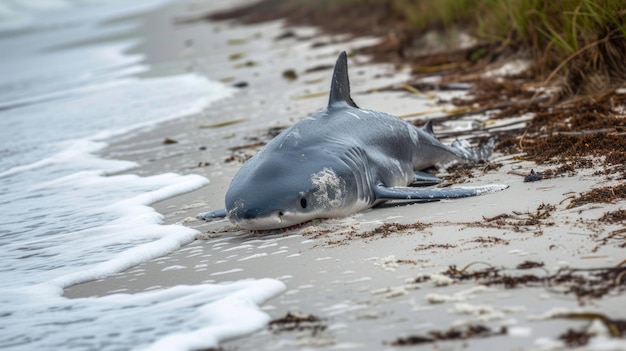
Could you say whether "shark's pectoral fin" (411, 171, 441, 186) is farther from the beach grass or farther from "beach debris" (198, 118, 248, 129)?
"beach debris" (198, 118, 248, 129)

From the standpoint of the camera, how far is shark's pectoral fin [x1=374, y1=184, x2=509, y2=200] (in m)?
5.86

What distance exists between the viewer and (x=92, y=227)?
652 cm

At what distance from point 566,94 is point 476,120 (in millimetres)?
831

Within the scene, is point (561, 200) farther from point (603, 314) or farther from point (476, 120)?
point (476, 120)

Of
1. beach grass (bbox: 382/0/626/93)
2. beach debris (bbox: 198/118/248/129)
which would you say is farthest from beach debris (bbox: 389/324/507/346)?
beach debris (bbox: 198/118/248/129)

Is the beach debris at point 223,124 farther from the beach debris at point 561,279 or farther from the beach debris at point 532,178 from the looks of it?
the beach debris at point 561,279

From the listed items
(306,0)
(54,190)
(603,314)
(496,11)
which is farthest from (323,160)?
(306,0)

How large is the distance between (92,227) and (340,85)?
6.26ft

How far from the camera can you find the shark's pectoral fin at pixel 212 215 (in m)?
6.12

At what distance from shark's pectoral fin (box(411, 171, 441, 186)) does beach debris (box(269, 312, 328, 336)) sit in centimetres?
286

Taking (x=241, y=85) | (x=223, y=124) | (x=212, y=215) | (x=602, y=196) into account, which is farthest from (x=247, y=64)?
(x=602, y=196)

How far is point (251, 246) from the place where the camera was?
5.39m

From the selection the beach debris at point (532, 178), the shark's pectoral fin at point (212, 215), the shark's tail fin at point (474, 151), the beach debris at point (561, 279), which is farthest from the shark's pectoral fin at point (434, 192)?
the beach debris at point (561, 279)

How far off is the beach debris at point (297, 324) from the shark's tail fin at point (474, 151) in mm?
3403
